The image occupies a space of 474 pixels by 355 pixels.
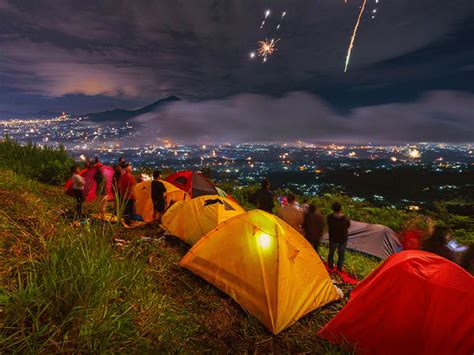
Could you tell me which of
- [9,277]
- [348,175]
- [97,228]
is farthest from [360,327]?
[348,175]

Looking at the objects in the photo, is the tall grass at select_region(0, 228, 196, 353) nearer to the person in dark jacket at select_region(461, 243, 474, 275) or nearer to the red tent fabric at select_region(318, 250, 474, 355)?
the red tent fabric at select_region(318, 250, 474, 355)

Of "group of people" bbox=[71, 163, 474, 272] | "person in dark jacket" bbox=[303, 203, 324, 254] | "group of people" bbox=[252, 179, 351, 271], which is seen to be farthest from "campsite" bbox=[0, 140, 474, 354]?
"person in dark jacket" bbox=[303, 203, 324, 254]

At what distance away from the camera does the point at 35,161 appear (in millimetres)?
13539

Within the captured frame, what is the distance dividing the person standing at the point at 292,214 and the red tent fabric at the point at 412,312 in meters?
3.75

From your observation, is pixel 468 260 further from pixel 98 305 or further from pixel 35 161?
pixel 35 161

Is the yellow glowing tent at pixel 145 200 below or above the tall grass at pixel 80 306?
below

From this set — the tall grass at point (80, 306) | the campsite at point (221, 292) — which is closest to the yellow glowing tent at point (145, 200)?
the campsite at point (221, 292)

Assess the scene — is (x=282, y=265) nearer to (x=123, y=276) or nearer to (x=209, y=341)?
(x=209, y=341)

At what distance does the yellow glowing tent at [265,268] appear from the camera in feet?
15.7

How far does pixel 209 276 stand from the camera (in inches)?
221

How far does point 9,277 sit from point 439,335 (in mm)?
5378

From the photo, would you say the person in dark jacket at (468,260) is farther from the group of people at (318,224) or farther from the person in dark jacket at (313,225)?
the person in dark jacket at (313,225)

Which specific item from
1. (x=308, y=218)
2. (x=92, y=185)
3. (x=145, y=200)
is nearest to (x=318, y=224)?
(x=308, y=218)

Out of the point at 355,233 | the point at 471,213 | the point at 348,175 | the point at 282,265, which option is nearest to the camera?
the point at 282,265
